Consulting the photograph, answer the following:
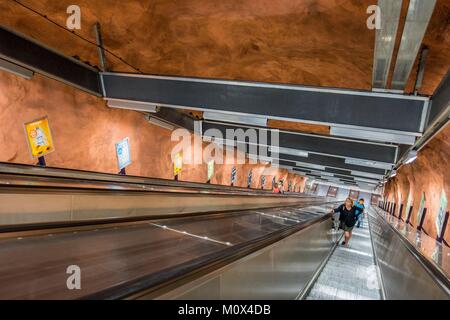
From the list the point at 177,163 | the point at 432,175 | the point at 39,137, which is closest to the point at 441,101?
the point at 39,137

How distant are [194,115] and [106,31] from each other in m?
4.80

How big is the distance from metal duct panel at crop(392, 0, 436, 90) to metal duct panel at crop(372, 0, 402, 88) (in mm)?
96

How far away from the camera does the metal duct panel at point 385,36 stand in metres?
2.61

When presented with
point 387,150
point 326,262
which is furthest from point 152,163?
point 387,150

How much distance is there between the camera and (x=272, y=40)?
517cm

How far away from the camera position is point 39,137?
20.7 feet

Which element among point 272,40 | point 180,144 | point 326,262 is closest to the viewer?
point 272,40

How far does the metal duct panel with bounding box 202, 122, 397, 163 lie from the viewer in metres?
8.69

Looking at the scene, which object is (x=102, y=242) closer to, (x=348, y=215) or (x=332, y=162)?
(x=348, y=215)

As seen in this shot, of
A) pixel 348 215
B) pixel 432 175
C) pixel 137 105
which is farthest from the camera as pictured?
pixel 432 175

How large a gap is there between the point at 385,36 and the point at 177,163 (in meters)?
8.98

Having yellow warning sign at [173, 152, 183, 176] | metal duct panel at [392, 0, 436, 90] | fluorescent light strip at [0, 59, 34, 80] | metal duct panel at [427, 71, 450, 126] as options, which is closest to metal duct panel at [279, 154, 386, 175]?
yellow warning sign at [173, 152, 183, 176]

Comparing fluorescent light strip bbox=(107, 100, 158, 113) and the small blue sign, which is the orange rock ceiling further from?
the small blue sign
